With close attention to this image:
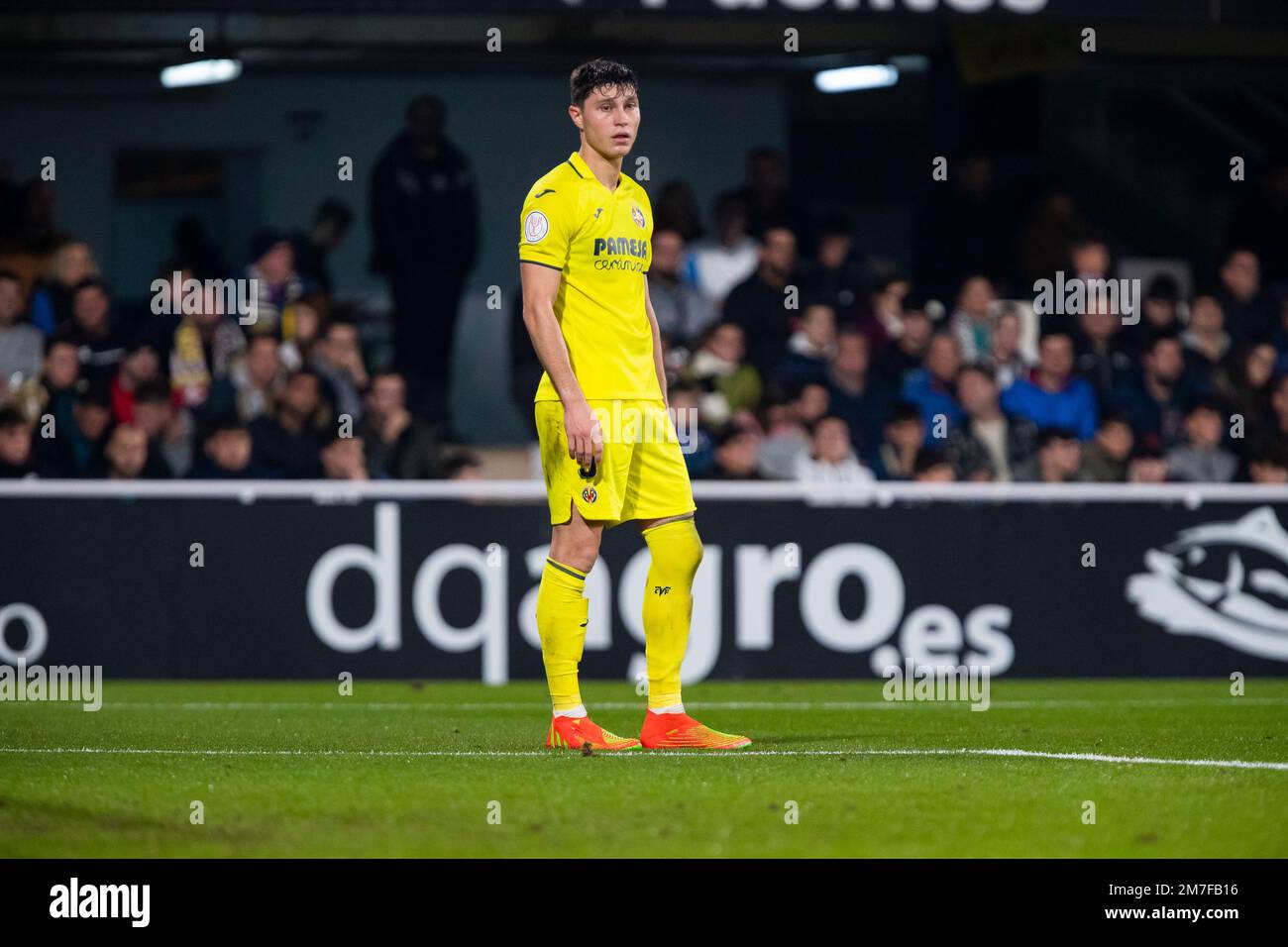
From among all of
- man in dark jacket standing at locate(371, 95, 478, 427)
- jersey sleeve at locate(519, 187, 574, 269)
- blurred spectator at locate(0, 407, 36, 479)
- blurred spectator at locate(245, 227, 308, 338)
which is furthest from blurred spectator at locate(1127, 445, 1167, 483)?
jersey sleeve at locate(519, 187, 574, 269)

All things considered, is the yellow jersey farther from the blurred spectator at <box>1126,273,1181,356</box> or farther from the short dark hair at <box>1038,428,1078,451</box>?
the blurred spectator at <box>1126,273,1181,356</box>

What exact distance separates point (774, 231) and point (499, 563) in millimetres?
3473

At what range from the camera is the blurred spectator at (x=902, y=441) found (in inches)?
499

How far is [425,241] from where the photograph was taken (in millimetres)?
14094

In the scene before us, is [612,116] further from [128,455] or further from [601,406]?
[128,455]

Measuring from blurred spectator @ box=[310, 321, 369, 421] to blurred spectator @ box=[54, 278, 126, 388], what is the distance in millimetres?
1149

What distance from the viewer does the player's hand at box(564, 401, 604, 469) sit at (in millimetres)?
6918

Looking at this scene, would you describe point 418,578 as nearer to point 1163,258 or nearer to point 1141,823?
point 1141,823

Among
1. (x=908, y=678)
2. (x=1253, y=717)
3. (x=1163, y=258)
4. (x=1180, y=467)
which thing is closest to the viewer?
(x=1253, y=717)

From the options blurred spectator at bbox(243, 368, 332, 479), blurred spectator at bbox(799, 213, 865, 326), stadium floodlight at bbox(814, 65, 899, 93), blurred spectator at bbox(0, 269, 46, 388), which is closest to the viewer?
blurred spectator at bbox(243, 368, 332, 479)

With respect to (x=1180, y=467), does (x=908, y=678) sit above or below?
below

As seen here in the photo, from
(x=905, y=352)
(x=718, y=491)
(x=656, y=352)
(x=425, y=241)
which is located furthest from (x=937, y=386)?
(x=656, y=352)

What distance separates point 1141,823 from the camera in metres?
5.67

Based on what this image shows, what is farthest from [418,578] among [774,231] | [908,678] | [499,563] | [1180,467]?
[1180,467]
